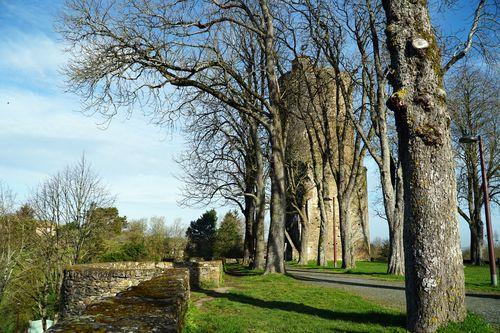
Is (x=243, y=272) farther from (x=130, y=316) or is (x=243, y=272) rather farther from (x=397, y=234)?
(x=130, y=316)

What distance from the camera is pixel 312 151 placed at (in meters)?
25.4

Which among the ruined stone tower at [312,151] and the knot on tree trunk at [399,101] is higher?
the ruined stone tower at [312,151]

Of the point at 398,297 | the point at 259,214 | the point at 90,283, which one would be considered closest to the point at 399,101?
the point at 398,297

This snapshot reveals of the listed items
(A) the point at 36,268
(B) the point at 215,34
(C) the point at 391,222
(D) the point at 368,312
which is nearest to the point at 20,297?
(A) the point at 36,268

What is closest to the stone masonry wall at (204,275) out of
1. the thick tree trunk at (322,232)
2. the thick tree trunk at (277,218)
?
the thick tree trunk at (277,218)

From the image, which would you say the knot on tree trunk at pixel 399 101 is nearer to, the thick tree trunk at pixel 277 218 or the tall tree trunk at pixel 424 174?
the tall tree trunk at pixel 424 174

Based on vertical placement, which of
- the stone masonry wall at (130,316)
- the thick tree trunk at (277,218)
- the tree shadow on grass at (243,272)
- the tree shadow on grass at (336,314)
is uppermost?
the thick tree trunk at (277,218)

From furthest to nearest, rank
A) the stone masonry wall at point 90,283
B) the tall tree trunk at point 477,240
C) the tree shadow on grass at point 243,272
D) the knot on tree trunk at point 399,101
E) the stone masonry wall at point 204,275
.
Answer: the tall tree trunk at point 477,240 < the tree shadow on grass at point 243,272 < the stone masonry wall at point 204,275 < the stone masonry wall at point 90,283 < the knot on tree trunk at point 399,101

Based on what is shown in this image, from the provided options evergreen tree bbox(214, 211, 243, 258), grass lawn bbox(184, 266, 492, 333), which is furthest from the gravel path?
evergreen tree bbox(214, 211, 243, 258)

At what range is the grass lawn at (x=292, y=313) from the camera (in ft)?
22.5

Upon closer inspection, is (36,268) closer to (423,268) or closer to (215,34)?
(215,34)

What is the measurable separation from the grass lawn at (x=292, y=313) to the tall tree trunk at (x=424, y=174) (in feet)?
1.51

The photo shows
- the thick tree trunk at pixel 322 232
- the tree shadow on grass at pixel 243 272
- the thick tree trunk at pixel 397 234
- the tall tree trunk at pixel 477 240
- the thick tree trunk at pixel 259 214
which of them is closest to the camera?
the thick tree trunk at pixel 397 234

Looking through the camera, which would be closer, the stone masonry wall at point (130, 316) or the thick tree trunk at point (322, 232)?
the stone masonry wall at point (130, 316)
